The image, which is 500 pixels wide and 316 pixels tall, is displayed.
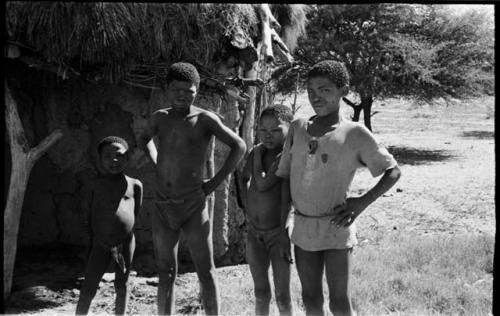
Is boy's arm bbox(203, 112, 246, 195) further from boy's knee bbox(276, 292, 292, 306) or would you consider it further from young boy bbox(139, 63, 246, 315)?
boy's knee bbox(276, 292, 292, 306)

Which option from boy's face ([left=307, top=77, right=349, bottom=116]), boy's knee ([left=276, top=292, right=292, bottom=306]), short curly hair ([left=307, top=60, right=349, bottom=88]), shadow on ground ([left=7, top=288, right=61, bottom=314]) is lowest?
shadow on ground ([left=7, top=288, right=61, bottom=314])

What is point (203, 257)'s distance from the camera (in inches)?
127

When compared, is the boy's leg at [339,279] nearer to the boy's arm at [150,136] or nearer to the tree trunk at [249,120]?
the boy's arm at [150,136]

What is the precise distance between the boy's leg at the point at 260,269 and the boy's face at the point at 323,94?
810 millimetres

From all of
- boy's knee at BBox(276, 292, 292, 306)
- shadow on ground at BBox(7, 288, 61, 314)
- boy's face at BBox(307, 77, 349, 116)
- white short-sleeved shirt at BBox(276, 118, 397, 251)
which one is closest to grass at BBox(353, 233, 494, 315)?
boy's knee at BBox(276, 292, 292, 306)

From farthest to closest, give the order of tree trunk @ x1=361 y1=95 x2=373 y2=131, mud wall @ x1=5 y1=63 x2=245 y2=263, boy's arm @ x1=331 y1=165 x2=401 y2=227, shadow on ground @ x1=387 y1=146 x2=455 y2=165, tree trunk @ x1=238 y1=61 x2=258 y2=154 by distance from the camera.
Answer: tree trunk @ x1=361 y1=95 x2=373 y2=131 < shadow on ground @ x1=387 y1=146 x2=455 y2=165 < tree trunk @ x1=238 y1=61 x2=258 y2=154 < mud wall @ x1=5 y1=63 x2=245 y2=263 < boy's arm @ x1=331 y1=165 x2=401 y2=227

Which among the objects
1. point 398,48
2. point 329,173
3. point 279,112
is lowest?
point 329,173

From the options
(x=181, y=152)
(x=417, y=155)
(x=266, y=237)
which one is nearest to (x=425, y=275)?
(x=266, y=237)

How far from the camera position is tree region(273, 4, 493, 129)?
43.3 feet

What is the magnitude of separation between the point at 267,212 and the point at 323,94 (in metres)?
0.71

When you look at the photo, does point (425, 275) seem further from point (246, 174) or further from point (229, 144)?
point (229, 144)

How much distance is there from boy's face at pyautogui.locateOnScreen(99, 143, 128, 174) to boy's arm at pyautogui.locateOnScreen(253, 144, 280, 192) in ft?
2.24

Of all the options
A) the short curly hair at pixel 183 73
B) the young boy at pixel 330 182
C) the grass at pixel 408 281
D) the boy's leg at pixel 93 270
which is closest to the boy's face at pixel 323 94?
the young boy at pixel 330 182

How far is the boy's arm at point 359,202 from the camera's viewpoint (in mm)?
2742
